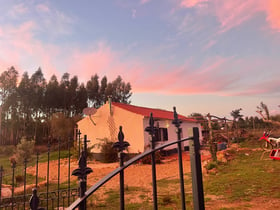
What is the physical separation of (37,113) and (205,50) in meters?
30.2

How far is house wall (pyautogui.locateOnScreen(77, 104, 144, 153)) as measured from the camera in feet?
48.4

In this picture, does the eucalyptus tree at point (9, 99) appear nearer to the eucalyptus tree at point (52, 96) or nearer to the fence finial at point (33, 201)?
the eucalyptus tree at point (52, 96)

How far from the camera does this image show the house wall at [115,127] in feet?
48.4

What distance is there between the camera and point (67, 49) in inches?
337

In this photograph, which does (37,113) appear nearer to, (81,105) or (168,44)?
(81,105)

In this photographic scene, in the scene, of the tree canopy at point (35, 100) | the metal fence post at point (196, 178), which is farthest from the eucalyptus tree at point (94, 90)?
the metal fence post at point (196, 178)

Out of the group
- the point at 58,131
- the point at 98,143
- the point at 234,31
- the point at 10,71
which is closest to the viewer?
the point at 234,31

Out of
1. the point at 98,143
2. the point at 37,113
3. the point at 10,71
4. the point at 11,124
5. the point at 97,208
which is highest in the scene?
the point at 10,71

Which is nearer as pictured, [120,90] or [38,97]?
[38,97]

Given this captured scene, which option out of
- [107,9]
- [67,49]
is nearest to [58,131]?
[67,49]

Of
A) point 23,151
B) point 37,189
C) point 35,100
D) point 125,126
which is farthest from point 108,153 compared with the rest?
point 35,100

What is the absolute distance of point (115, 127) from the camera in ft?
51.8

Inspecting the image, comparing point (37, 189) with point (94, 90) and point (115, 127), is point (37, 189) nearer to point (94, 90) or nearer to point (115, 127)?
point (115, 127)

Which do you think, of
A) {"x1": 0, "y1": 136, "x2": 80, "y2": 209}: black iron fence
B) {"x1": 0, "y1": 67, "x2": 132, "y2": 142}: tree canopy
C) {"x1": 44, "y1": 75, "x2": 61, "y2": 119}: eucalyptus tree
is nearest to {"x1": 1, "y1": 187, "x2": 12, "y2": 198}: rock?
{"x1": 0, "y1": 136, "x2": 80, "y2": 209}: black iron fence
